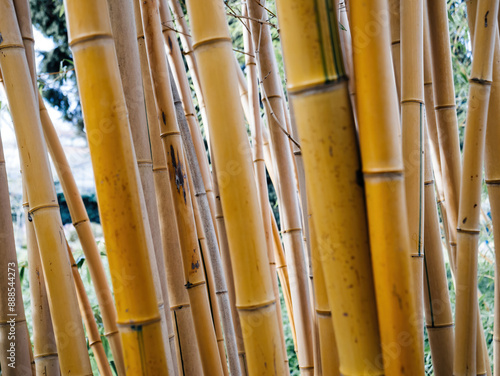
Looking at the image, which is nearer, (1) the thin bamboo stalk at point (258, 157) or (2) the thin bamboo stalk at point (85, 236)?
(2) the thin bamboo stalk at point (85, 236)

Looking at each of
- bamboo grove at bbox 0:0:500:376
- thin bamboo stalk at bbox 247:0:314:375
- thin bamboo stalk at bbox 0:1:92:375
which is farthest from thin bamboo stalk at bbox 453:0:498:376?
thin bamboo stalk at bbox 0:1:92:375

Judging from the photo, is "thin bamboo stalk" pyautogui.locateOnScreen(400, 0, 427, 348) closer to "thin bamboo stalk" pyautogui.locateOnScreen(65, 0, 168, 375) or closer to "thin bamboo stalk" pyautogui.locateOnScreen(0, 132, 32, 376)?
"thin bamboo stalk" pyautogui.locateOnScreen(65, 0, 168, 375)

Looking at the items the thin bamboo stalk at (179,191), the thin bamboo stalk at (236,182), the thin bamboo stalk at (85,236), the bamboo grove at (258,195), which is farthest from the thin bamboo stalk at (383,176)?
the thin bamboo stalk at (85,236)

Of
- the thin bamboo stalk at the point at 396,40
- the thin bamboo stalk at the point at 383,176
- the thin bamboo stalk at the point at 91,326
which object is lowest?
Result: the thin bamboo stalk at the point at 91,326

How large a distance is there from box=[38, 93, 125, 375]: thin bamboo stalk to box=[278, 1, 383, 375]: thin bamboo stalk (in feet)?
1.78

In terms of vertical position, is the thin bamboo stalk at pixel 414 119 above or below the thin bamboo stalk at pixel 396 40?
below

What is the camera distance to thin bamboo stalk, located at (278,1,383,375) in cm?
41

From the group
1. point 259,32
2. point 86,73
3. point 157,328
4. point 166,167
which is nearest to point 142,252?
point 157,328

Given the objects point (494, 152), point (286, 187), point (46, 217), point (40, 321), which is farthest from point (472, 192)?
point (40, 321)

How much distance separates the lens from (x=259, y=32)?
Answer: 0.82m

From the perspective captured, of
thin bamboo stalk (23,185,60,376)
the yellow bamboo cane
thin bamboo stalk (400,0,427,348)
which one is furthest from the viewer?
thin bamboo stalk (23,185,60,376)

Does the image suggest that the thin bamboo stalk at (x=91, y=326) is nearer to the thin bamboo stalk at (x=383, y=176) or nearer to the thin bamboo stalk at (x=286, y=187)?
the thin bamboo stalk at (x=286, y=187)

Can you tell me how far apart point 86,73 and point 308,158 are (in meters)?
0.23

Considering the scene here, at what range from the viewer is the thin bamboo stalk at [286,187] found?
84 centimetres
